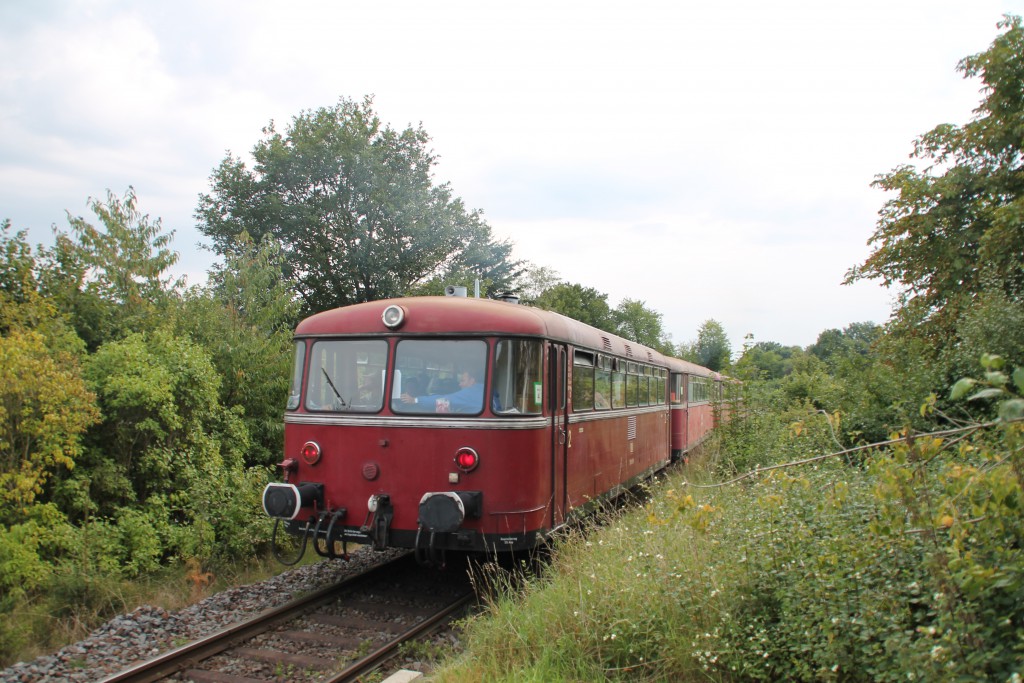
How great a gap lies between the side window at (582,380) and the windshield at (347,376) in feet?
7.28

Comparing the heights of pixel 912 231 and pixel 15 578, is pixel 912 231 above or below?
above

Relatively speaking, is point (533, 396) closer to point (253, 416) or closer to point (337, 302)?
point (253, 416)

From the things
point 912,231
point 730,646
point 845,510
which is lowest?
point 730,646

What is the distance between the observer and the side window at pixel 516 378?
6.87 metres

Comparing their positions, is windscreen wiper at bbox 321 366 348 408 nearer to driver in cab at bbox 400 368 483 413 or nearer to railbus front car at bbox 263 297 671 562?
railbus front car at bbox 263 297 671 562

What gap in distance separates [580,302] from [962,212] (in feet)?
121

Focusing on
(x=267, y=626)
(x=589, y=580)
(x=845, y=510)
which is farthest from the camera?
(x=267, y=626)

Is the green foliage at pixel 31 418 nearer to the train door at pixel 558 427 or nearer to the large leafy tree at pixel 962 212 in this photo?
the train door at pixel 558 427

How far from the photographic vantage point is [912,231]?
48.6 ft

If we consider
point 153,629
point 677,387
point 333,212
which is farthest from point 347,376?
point 333,212

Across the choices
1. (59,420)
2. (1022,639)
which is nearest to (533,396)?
(1022,639)

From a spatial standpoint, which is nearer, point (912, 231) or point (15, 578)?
point (15, 578)

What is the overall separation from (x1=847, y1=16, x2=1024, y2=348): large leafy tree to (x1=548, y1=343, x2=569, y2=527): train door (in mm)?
7800

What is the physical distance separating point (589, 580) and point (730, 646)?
58.3 inches
